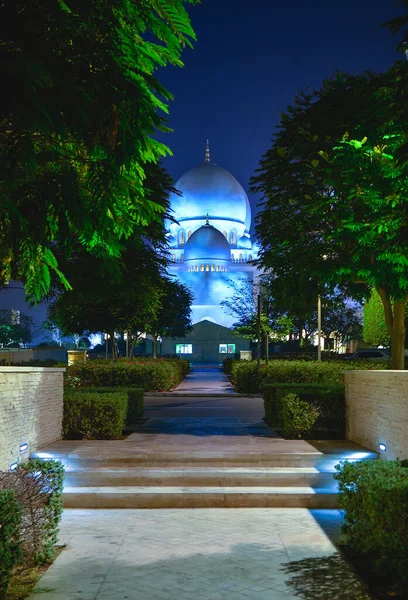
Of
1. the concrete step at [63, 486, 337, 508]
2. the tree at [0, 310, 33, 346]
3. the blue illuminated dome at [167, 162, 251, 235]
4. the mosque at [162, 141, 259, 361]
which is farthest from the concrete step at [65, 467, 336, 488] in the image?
the blue illuminated dome at [167, 162, 251, 235]

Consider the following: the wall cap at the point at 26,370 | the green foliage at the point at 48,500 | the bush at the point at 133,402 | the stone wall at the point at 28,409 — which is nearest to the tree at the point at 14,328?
the bush at the point at 133,402

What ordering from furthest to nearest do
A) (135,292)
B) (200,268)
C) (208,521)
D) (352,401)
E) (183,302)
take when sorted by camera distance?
1. (200,268)
2. (183,302)
3. (135,292)
4. (352,401)
5. (208,521)

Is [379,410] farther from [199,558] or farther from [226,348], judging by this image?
[226,348]

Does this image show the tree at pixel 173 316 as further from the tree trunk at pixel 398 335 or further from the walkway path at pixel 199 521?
the walkway path at pixel 199 521

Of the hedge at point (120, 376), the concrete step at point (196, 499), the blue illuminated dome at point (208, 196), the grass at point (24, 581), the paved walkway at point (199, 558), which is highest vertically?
the blue illuminated dome at point (208, 196)

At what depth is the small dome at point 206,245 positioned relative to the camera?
308ft

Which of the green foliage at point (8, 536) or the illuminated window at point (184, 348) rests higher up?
the illuminated window at point (184, 348)

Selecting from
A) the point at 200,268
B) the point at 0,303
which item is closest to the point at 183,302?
the point at 0,303

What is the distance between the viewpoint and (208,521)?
8.60 meters

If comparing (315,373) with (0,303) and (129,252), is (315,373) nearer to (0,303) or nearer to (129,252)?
(129,252)

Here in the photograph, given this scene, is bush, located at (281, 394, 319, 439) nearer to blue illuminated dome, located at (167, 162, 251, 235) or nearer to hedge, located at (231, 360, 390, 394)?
hedge, located at (231, 360, 390, 394)

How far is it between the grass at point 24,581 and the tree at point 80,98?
2961 millimetres

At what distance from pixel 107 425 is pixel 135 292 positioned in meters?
6.36

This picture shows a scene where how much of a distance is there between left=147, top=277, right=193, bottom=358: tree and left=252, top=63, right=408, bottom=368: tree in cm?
1870
